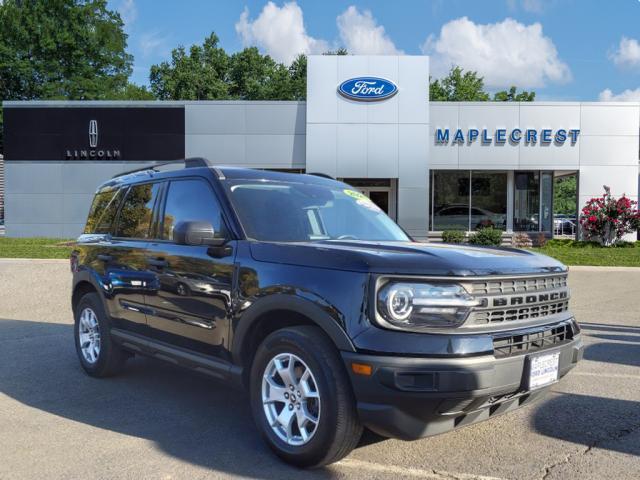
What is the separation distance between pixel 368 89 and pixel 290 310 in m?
19.9

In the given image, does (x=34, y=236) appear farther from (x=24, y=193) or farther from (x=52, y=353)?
(x=52, y=353)

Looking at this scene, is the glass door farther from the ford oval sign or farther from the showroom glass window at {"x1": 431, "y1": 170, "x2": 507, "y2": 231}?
the ford oval sign

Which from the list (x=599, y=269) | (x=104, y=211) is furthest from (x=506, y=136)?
(x=104, y=211)

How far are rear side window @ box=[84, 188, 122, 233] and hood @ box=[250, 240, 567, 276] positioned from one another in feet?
7.71

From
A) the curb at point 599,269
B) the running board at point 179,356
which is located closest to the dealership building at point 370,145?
the curb at point 599,269

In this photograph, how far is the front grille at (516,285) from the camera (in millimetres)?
3221

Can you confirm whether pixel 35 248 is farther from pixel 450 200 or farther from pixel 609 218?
pixel 609 218

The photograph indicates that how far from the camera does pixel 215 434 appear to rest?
13.4 feet

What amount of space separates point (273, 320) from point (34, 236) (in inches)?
929

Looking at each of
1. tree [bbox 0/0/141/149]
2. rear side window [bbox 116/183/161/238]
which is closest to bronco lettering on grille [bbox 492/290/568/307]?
rear side window [bbox 116/183/161/238]

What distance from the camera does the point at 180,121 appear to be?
925 inches

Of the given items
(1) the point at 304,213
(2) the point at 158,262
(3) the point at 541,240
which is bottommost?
(3) the point at 541,240

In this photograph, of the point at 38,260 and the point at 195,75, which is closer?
the point at 38,260

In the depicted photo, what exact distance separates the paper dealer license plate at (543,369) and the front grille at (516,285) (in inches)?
15.8
